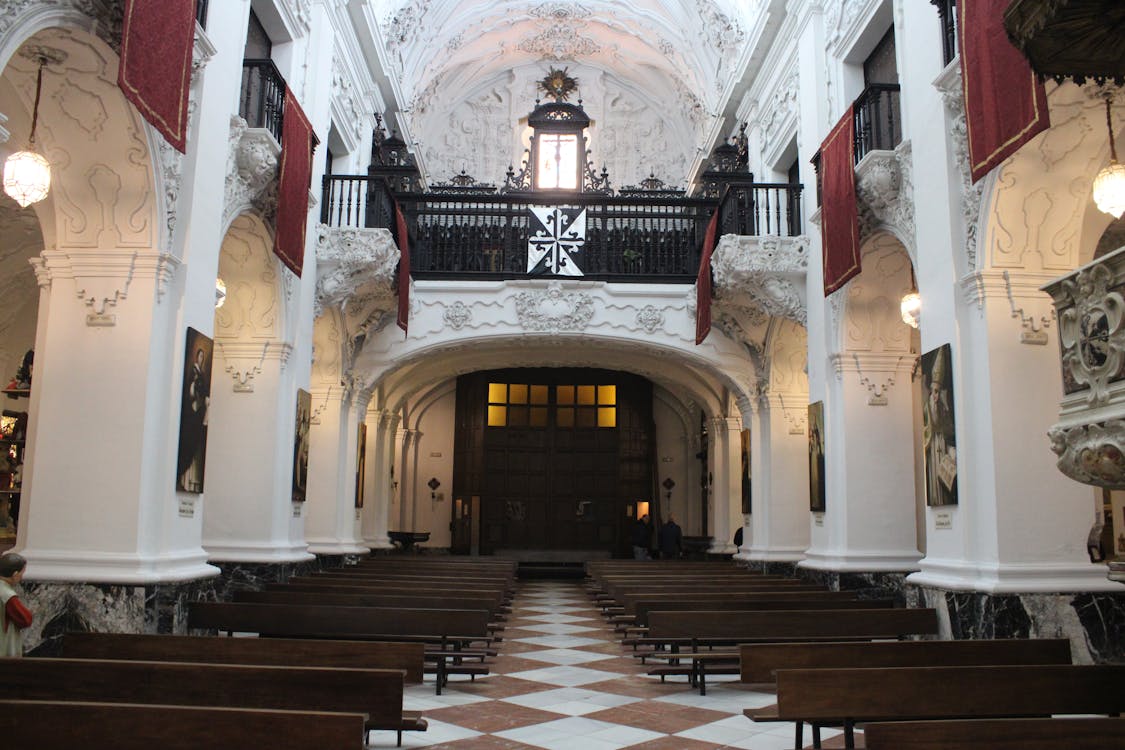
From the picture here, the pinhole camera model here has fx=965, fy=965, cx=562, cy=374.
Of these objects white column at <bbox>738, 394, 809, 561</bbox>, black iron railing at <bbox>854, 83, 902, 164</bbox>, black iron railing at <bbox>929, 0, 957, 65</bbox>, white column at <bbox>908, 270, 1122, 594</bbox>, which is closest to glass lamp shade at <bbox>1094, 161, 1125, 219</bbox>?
white column at <bbox>908, 270, 1122, 594</bbox>

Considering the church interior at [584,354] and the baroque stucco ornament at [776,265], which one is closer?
the church interior at [584,354]

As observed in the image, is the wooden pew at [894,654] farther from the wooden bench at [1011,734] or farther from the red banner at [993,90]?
the red banner at [993,90]

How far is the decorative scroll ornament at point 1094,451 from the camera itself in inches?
184

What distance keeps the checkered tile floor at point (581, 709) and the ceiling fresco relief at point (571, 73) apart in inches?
494

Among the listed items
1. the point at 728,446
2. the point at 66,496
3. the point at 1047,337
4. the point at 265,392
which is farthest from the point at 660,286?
the point at 66,496

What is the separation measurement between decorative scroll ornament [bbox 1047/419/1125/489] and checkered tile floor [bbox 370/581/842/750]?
2.18 metres

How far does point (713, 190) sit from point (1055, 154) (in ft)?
28.4

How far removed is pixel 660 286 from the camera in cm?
1603

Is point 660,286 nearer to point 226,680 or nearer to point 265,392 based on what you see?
point 265,392

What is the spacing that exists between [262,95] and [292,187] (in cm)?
110

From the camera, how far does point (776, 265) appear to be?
13305 millimetres

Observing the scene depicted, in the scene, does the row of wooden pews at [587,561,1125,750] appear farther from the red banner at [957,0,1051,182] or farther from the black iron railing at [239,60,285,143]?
the black iron railing at [239,60,285,143]

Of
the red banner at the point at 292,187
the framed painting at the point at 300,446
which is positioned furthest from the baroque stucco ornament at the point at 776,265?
the framed painting at the point at 300,446

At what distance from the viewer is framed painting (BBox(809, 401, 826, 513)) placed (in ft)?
39.3
